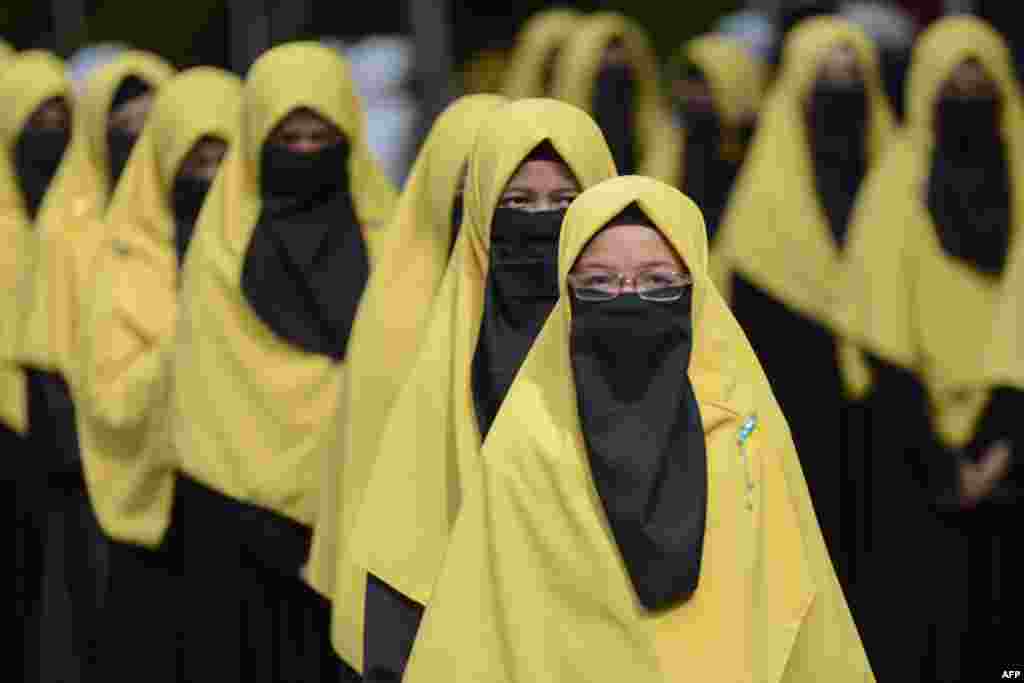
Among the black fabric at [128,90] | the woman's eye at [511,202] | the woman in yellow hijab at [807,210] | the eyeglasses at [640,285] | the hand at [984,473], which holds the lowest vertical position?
the hand at [984,473]

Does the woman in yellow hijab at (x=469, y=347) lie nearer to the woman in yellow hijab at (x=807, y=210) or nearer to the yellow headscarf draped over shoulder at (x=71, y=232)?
the yellow headscarf draped over shoulder at (x=71, y=232)

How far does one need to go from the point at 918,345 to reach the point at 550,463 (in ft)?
12.3

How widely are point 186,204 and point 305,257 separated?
98 centimetres

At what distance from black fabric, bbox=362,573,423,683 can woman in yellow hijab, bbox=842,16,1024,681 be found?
109 inches

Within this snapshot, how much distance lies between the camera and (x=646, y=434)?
4.34m

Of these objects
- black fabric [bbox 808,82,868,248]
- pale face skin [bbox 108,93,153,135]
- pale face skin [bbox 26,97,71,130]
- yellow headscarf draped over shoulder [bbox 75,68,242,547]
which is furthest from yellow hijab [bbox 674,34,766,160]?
yellow headscarf draped over shoulder [bbox 75,68,242,547]

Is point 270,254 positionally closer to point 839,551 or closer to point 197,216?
point 197,216

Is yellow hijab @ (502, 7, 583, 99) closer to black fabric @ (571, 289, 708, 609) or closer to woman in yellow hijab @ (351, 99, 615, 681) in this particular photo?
woman in yellow hijab @ (351, 99, 615, 681)

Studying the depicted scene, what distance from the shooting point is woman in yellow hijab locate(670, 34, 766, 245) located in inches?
369

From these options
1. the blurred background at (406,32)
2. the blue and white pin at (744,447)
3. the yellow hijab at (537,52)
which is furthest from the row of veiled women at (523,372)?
the blurred background at (406,32)

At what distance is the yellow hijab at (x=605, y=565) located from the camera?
171 inches

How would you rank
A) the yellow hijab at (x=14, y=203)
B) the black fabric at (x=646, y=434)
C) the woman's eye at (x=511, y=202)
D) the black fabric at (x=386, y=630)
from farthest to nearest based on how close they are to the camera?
the yellow hijab at (x=14, y=203), the woman's eye at (x=511, y=202), the black fabric at (x=386, y=630), the black fabric at (x=646, y=434)

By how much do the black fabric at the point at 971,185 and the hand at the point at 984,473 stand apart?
663 millimetres

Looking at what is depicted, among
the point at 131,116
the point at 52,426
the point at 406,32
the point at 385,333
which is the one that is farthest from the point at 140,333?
the point at 406,32
